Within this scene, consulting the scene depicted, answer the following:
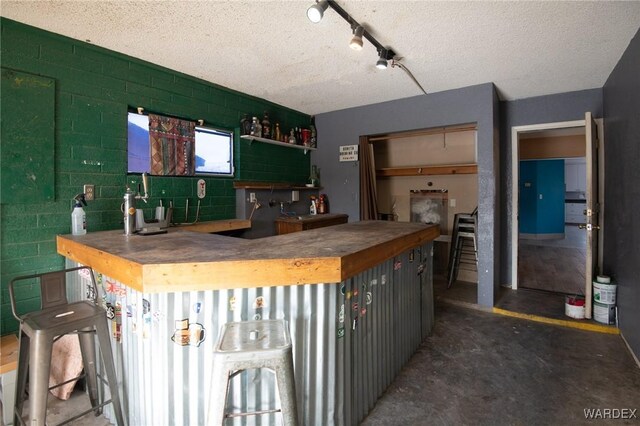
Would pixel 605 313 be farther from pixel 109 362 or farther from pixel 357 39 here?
pixel 109 362

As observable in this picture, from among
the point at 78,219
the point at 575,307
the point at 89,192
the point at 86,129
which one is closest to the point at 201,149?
the point at 86,129

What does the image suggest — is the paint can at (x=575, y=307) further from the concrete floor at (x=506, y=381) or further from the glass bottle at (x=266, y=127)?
the glass bottle at (x=266, y=127)

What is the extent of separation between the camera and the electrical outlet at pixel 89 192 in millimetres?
2539

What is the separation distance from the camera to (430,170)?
182 inches

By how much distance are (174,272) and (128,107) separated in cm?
231

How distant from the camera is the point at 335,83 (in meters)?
3.57

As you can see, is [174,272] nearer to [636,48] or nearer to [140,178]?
[140,178]

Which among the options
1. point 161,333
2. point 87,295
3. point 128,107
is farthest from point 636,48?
point 87,295

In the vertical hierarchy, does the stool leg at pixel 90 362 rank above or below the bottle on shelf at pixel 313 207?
below

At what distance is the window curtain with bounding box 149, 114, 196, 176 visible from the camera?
10.0ft

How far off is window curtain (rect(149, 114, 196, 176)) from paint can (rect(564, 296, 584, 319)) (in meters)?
4.32

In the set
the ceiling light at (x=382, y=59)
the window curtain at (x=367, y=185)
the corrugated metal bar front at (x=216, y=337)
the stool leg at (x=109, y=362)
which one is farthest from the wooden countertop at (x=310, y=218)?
the stool leg at (x=109, y=362)

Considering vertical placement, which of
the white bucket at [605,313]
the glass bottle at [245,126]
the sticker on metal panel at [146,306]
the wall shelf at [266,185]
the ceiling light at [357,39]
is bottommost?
the white bucket at [605,313]

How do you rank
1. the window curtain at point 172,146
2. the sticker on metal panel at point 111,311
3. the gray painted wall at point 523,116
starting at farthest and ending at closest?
1. the gray painted wall at point 523,116
2. the window curtain at point 172,146
3. the sticker on metal panel at point 111,311
